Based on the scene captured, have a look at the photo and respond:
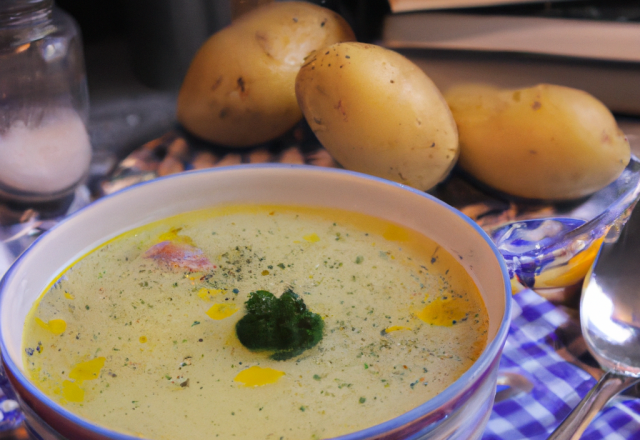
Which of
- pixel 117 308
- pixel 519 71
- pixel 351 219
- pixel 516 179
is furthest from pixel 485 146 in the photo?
pixel 117 308

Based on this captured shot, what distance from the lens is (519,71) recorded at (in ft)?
2.22

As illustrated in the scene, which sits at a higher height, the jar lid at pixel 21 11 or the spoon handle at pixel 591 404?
the jar lid at pixel 21 11

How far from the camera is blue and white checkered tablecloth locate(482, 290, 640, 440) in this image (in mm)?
333

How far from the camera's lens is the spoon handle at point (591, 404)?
0.32 m

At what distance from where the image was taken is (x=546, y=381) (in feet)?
1.21

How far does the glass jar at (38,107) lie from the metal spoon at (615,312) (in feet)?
1.69

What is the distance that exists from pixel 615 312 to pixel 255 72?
417 mm

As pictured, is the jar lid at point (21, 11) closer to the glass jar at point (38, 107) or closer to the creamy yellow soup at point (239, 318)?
the glass jar at point (38, 107)

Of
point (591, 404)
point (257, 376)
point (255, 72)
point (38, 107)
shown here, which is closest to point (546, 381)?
point (591, 404)

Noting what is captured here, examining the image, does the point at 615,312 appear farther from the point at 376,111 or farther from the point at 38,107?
the point at 38,107

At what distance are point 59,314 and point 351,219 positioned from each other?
0.18m

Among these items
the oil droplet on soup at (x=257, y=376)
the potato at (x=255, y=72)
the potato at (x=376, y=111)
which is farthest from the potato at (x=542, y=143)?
the oil droplet on soup at (x=257, y=376)

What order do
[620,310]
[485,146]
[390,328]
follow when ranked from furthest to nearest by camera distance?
1. [485,146]
2. [620,310]
3. [390,328]

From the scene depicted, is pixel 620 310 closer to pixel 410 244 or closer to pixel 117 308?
pixel 410 244
